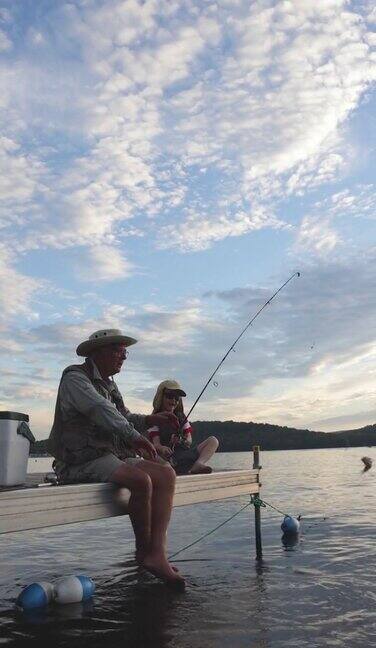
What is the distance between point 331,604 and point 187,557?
313 centimetres

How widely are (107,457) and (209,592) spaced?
1.80 m

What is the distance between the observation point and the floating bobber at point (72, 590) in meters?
5.55

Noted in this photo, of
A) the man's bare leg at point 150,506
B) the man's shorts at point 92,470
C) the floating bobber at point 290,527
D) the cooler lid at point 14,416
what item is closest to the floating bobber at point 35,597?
the man's bare leg at point 150,506

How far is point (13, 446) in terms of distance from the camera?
4.30 meters

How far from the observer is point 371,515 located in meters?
13.3

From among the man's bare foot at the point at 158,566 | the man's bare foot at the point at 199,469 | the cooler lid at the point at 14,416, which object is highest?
the cooler lid at the point at 14,416

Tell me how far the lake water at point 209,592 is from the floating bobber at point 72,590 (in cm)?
12

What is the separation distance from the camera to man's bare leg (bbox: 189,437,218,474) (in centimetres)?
705

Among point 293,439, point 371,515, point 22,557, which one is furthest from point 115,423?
point 293,439

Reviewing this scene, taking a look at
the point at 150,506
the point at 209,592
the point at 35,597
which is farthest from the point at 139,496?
the point at 209,592

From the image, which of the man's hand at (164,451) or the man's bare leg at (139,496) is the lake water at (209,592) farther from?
the man's hand at (164,451)

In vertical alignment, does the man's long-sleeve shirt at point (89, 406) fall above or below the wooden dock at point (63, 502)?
above

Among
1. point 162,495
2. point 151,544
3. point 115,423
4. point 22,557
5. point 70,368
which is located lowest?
point 22,557

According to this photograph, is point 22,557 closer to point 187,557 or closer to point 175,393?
point 187,557
